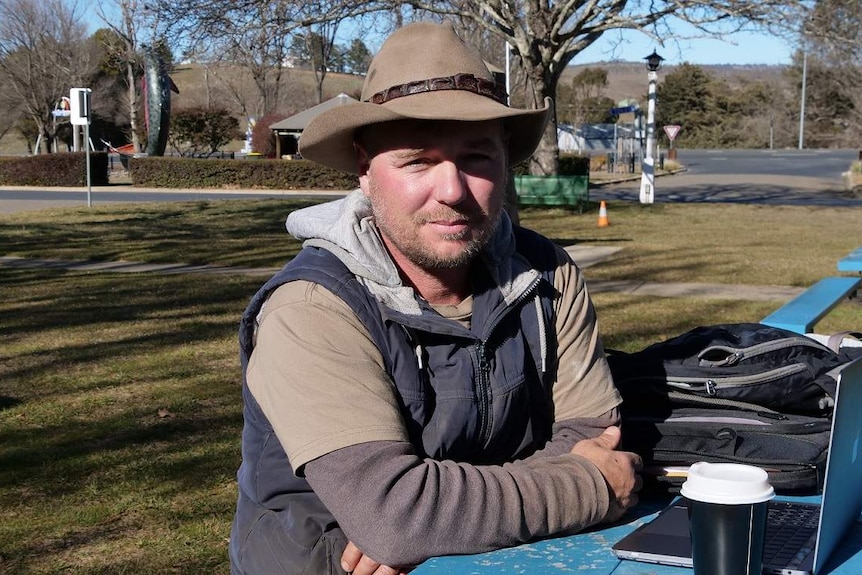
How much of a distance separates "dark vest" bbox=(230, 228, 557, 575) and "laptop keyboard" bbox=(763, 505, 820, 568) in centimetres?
56

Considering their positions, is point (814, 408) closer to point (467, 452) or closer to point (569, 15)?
point (467, 452)

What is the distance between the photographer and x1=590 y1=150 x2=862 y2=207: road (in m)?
26.7

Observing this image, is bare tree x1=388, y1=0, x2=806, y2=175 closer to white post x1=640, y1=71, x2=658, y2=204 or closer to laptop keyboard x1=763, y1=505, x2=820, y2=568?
white post x1=640, y1=71, x2=658, y2=204

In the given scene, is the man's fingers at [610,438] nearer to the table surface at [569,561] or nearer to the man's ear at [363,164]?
the table surface at [569,561]

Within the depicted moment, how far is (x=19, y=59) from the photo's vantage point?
4719 cm

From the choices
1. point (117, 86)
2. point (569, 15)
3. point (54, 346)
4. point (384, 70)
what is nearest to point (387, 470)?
point (384, 70)

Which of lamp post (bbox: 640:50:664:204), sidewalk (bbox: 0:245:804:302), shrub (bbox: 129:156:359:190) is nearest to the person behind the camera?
sidewalk (bbox: 0:245:804:302)

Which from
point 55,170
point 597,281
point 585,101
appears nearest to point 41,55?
point 55,170

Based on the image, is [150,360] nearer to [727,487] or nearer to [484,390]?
[484,390]

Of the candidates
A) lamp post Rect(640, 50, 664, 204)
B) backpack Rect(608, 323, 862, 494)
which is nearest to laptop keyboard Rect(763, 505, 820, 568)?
backpack Rect(608, 323, 862, 494)

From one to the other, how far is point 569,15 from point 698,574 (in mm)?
18175

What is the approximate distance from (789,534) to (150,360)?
5.54 m

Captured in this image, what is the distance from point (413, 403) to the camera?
6.88 ft

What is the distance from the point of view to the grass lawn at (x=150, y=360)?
4035mm
